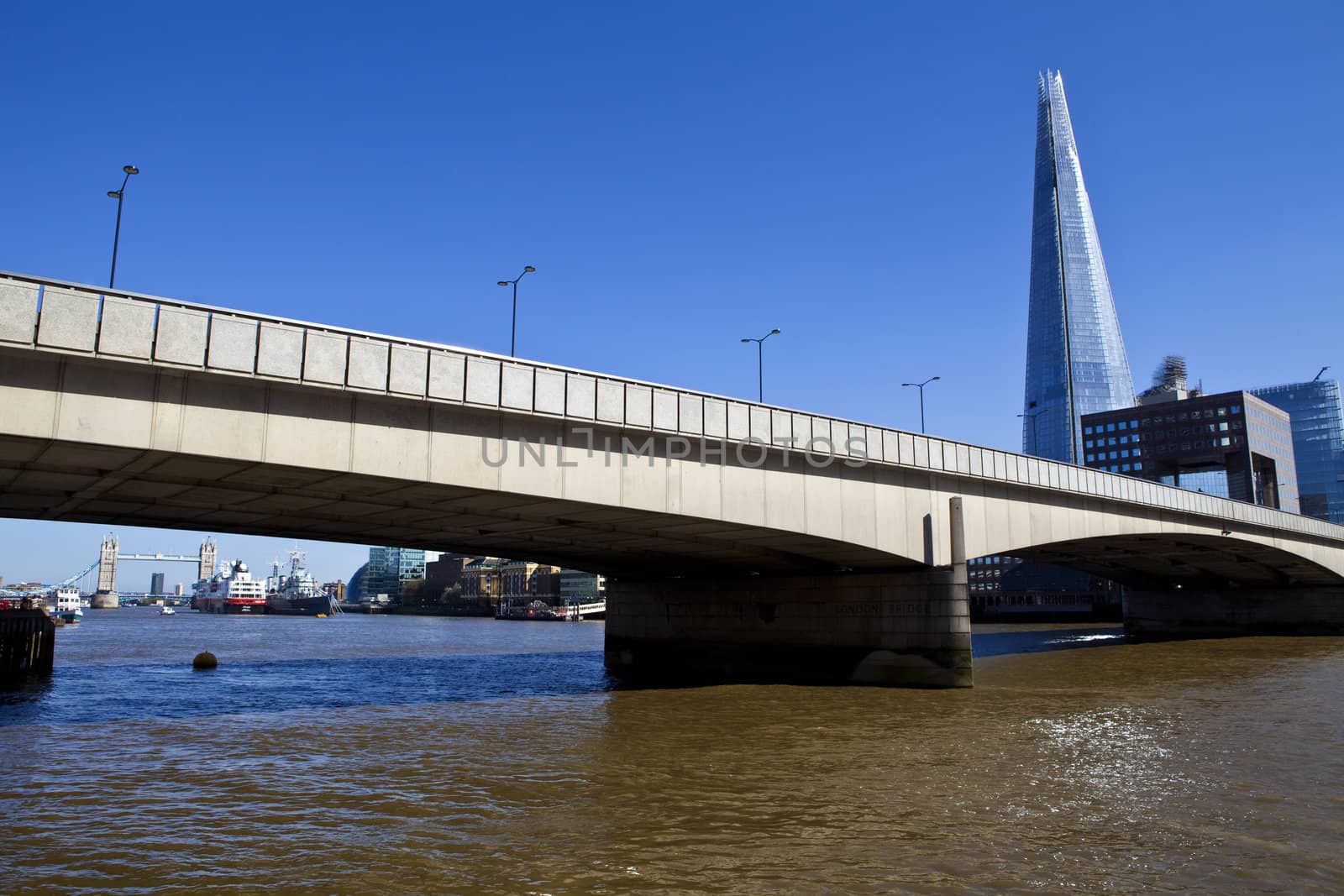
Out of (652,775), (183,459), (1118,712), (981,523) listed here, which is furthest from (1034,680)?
(183,459)

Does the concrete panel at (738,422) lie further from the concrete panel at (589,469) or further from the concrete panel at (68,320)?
the concrete panel at (68,320)

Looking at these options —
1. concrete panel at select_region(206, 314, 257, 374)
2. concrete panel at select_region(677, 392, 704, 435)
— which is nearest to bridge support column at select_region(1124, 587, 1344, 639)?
concrete panel at select_region(677, 392, 704, 435)

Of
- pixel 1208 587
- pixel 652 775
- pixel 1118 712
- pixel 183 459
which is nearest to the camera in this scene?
pixel 652 775

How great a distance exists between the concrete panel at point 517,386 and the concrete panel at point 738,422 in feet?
23.2

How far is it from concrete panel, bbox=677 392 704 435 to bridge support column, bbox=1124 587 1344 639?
2272 inches

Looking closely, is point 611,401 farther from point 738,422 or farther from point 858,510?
Answer: point 858,510

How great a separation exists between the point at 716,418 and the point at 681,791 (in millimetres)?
13503

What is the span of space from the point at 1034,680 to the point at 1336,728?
1574 centimetres

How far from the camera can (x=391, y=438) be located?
2191cm

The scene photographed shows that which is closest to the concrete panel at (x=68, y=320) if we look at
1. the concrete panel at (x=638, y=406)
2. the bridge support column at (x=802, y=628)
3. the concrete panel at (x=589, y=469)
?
the concrete panel at (x=589, y=469)

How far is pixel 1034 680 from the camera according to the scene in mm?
39438

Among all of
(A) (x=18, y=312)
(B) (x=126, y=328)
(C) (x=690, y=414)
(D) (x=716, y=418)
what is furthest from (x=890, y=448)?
(A) (x=18, y=312)

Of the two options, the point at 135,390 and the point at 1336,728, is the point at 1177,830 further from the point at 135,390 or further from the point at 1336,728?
the point at 135,390

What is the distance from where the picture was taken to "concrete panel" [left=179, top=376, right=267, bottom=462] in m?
19.2
